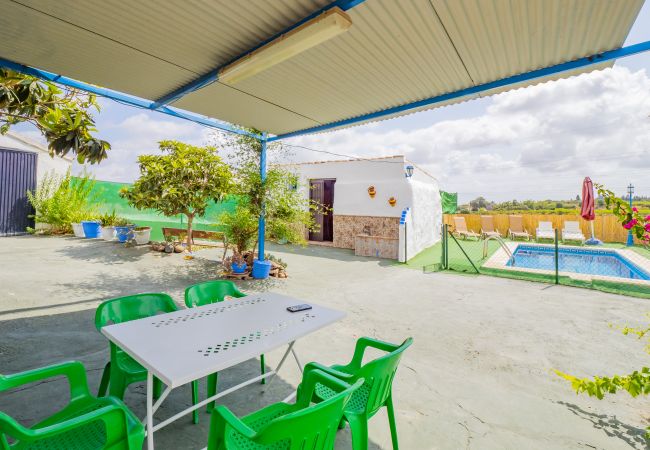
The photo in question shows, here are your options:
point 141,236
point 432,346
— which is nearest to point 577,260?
point 432,346

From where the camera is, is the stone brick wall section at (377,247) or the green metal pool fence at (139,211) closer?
the stone brick wall section at (377,247)

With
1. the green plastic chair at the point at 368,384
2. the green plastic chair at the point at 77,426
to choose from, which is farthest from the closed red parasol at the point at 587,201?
the green plastic chair at the point at 77,426

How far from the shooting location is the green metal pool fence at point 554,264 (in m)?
6.35

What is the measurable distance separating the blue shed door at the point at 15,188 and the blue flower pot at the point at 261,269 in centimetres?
1155

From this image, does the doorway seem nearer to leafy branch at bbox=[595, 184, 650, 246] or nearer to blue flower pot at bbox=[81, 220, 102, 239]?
blue flower pot at bbox=[81, 220, 102, 239]

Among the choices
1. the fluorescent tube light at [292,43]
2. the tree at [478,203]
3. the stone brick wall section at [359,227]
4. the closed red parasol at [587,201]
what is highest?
the tree at [478,203]

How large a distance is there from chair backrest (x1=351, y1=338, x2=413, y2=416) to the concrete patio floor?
65 centimetres

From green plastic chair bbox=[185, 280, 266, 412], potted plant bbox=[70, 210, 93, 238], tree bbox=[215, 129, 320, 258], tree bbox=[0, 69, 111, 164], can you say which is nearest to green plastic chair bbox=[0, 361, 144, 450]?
green plastic chair bbox=[185, 280, 266, 412]

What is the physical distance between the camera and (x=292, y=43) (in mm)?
2707

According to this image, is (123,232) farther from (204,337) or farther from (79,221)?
(204,337)

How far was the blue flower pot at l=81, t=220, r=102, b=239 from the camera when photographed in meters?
11.4

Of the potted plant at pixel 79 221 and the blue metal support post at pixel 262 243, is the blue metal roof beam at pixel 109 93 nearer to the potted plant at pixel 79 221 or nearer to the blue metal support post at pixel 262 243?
the blue metal support post at pixel 262 243

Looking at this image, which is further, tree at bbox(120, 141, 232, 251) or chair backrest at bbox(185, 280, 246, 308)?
tree at bbox(120, 141, 232, 251)

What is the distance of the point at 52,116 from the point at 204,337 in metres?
4.08
